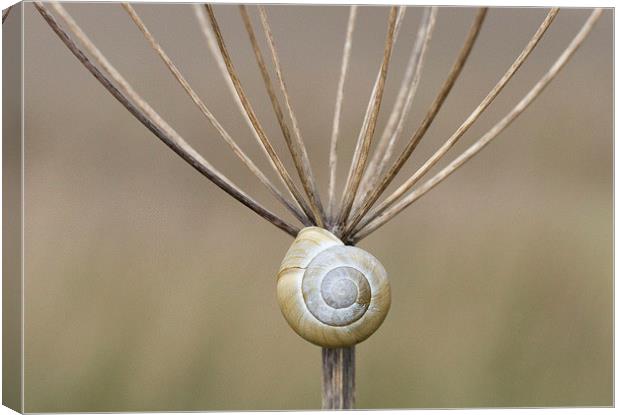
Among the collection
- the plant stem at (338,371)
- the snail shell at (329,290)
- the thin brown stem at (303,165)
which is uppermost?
the thin brown stem at (303,165)

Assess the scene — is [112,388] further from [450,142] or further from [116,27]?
[450,142]

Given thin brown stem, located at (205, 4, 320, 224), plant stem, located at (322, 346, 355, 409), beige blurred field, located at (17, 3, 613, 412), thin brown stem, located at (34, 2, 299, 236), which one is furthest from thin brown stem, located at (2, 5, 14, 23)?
plant stem, located at (322, 346, 355, 409)

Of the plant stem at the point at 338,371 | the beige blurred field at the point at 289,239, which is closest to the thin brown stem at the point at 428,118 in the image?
the plant stem at the point at 338,371

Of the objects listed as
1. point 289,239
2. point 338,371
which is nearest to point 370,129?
point 338,371

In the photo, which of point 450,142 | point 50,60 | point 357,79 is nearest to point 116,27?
point 50,60

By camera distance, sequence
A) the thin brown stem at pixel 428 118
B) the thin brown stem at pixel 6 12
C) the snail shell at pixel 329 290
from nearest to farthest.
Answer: the thin brown stem at pixel 428 118 → the snail shell at pixel 329 290 → the thin brown stem at pixel 6 12

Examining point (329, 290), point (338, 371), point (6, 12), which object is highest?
point (6, 12)

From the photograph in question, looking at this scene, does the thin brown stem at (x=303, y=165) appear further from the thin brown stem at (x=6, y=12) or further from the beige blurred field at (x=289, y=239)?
the thin brown stem at (x=6, y=12)

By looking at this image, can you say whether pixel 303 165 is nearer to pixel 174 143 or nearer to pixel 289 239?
pixel 174 143
